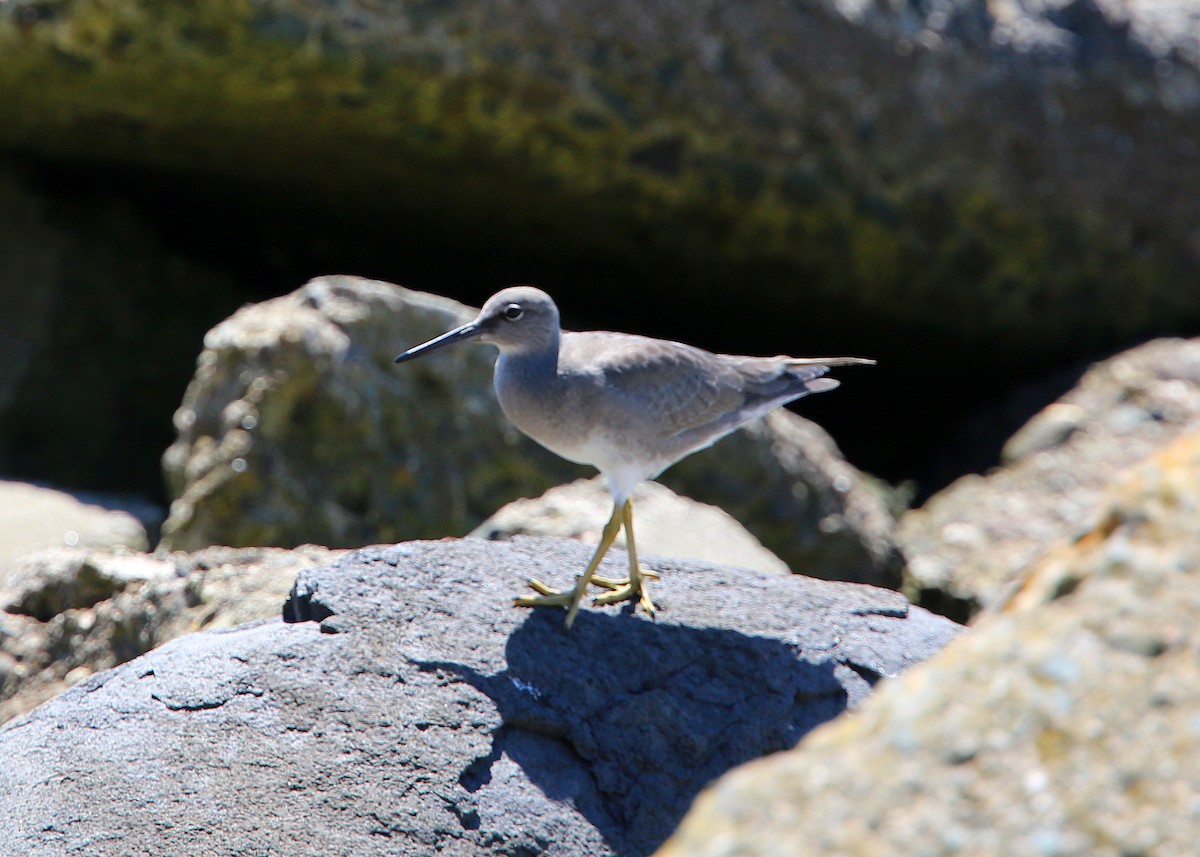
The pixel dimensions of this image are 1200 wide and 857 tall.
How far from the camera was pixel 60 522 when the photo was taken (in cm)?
729

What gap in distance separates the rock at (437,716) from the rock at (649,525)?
3.28 feet

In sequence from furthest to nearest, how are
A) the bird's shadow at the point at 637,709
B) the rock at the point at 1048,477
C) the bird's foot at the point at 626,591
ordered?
the rock at the point at 1048,477 < the bird's foot at the point at 626,591 < the bird's shadow at the point at 637,709

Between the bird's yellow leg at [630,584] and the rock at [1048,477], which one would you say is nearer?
the bird's yellow leg at [630,584]

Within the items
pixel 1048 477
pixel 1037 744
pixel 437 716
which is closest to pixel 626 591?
pixel 437 716

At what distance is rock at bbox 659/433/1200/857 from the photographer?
167cm

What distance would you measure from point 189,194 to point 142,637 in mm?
5331

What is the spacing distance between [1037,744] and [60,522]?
652cm

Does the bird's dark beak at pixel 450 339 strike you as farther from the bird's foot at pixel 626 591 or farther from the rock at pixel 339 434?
the rock at pixel 339 434

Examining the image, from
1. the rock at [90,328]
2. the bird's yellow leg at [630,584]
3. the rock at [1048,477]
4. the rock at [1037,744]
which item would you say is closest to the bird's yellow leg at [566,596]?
the bird's yellow leg at [630,584]

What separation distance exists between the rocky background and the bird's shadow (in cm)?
2

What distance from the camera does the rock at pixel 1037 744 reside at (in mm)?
1672

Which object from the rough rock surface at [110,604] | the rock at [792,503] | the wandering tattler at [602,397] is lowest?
the rough rock surface at [110,604]

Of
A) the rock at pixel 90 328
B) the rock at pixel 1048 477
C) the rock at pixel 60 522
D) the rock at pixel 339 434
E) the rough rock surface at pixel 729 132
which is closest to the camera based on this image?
the rock at pixel 339 434

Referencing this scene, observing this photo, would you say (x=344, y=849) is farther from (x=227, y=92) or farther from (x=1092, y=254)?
(x=1092, y=254)
